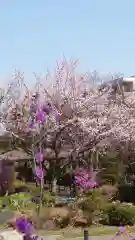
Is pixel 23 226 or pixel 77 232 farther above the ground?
pixel 23 226

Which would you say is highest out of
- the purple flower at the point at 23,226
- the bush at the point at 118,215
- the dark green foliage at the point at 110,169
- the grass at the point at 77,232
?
the purple flower at the point at 23,226

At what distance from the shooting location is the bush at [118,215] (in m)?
15.3

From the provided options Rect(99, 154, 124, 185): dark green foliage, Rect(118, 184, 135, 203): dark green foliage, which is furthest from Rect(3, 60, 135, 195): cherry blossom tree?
Rect(118, 184, 135, 203): dark green foliage

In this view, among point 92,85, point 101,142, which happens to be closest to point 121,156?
point 101,142

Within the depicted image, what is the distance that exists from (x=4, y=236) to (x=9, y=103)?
899 inches

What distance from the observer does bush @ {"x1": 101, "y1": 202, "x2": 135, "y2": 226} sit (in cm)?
1526

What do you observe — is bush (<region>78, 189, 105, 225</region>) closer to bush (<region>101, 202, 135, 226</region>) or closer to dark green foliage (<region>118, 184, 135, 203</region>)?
bush (<region>101, 202, 135, 226</region>)

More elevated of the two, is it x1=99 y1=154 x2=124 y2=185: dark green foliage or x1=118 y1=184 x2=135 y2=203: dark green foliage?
x1=99 y1=154 x2=124 y2=185: dark green foliage

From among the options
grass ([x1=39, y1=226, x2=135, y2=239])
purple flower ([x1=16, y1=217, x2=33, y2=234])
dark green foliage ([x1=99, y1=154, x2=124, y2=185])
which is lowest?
grass ([x1=39, y1=226, x2=135, y2=239])

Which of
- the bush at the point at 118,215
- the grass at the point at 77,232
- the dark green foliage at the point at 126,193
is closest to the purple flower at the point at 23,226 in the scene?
the grass at the point at 77,232

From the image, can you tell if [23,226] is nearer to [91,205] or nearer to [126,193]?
[91,205]

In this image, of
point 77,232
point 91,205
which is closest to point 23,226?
point 77,232

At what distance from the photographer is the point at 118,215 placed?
1533 centimetres

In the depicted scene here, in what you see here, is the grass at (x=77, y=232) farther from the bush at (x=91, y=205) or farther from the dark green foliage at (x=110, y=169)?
the dark green foliage at (x=110, y=169)
